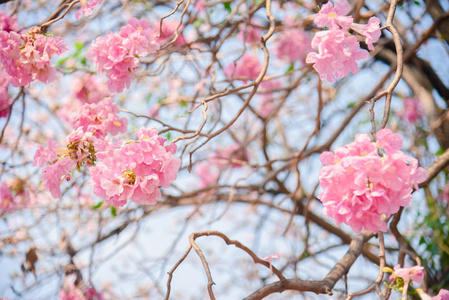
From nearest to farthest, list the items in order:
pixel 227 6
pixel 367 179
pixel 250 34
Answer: pixel 367 179, pixel 227 6, pixel 250 34

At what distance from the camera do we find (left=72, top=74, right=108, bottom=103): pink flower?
2.91 metres

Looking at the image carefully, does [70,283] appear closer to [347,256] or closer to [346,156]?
[347,256]

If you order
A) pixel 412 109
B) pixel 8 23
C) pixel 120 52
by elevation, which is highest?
pixel 8 23

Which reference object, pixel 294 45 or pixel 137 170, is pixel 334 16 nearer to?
pixel 137 170

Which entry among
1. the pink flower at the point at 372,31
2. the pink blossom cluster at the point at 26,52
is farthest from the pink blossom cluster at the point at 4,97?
the pink flower at the point at 372,31

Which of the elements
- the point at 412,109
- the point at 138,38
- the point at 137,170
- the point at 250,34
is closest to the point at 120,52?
the point at 138,38

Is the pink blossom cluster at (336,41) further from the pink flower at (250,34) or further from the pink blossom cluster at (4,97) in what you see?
the pink flower at (250,34)

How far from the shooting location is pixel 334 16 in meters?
1.26

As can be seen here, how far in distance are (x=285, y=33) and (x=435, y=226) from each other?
64.7 inches

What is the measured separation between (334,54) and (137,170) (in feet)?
1.92

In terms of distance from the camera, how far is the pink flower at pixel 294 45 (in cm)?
341

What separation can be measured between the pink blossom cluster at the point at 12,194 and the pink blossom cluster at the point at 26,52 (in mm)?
1413

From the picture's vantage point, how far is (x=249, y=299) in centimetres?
128

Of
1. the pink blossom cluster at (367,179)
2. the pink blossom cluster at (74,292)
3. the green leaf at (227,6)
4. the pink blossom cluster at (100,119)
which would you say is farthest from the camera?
the green leaf at (227,6)
